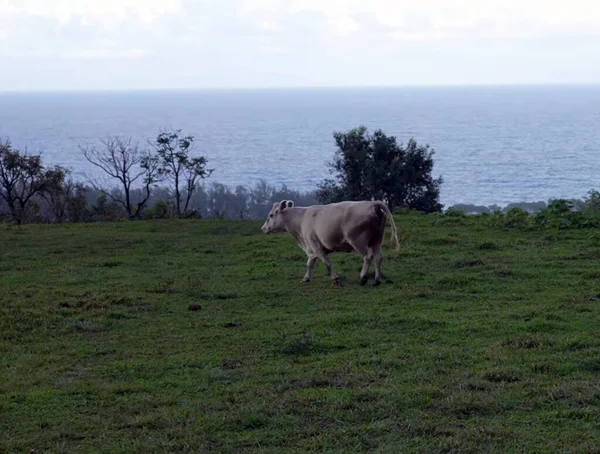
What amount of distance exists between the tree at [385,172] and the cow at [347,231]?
1695cm

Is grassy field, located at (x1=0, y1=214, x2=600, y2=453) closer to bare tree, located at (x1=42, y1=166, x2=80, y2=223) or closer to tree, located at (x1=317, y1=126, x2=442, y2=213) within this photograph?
tree, located at (x1=317, y1=126, x2=442, y2=213)

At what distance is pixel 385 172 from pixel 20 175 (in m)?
13.4

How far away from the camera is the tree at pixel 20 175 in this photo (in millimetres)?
30156

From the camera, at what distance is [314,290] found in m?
12.7

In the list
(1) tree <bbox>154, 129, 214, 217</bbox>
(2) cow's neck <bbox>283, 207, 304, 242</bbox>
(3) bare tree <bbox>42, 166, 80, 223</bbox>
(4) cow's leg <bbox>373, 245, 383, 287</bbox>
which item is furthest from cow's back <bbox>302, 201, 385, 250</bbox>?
(1) tree <bbox>154, 129, 214, 217</bbox>

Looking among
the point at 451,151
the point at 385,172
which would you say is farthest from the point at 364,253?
the point at 451,151

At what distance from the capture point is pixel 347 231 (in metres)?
12.9

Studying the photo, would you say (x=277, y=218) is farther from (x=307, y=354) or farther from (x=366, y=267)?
(x=307, y=354)

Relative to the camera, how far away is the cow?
1274cm

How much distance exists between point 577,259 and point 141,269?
314 inches

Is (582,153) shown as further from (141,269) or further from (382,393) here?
(382,393)

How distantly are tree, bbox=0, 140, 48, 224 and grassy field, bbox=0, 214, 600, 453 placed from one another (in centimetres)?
1488

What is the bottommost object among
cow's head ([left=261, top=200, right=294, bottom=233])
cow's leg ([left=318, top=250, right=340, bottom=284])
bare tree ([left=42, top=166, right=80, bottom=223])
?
bare tree ([left=42, top=166, right=80, bottom=223])

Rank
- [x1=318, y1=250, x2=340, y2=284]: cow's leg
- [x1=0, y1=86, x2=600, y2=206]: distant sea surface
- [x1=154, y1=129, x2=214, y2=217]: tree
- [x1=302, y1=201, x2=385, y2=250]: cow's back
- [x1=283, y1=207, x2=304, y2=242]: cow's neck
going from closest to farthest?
1. [x1=302, y1=201, x2=385, y2=250]: cow's back
2. [x1=318, y1=250, x2=340, y2=284]: cow's leg
3. [x1=283, y1=207, x2=304, y2=242]: cow's neck
4. [x1=154, y1=129, x2=214, y2=217]: tree
5. [x1=0, y1=86, x2=600, y2=206]: distant sea surface
